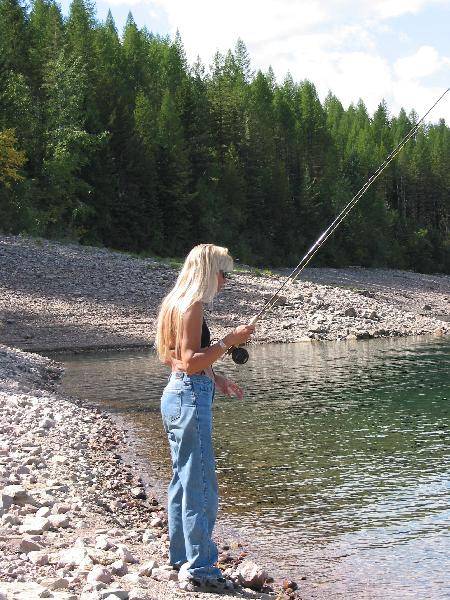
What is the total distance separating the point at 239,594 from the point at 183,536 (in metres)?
0.60

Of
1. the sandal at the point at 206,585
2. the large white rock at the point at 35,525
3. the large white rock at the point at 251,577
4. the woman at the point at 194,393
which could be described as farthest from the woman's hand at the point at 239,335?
the large white rock at the point at 35,525

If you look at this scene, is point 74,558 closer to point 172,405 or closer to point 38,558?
point 38,558

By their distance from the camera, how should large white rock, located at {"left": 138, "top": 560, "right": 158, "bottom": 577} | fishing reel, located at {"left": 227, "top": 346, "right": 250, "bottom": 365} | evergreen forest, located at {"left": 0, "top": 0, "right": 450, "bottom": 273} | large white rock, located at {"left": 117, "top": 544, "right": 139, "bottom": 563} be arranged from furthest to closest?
evergreen forest, located at {"left": 0, "top": 0, "right": 450, "bottom": 273} → fishing reel, located at {"left": 227, "top": 346, "right": 250, "bottom": 365} → large white rock, located at {"left": 117, "top": 544, "right": 139, "bottom": 563} → large white rock, located at {"left": 138, "top": 560, "right": 158, "bottom": 577}

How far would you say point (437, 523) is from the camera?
924 centimetres

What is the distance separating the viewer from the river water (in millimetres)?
8031

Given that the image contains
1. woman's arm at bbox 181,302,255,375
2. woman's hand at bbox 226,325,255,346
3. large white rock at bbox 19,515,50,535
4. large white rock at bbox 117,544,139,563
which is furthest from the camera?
large white rock at bbox 19,515,50,535

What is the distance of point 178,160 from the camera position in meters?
62.5

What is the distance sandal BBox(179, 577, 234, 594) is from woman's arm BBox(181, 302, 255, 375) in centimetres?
154

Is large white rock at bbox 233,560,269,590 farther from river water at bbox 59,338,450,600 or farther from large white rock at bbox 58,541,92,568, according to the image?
large white rock at bbox 58,541,92,568

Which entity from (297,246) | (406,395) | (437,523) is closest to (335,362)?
(406,395)

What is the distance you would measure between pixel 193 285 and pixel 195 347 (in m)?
0.45

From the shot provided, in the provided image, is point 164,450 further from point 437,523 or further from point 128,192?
point 128,192

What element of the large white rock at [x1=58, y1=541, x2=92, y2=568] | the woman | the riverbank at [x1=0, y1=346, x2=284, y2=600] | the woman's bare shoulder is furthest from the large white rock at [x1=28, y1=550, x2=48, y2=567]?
the woman's bare shoulder

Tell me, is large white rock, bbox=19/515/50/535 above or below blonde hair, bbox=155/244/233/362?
below
